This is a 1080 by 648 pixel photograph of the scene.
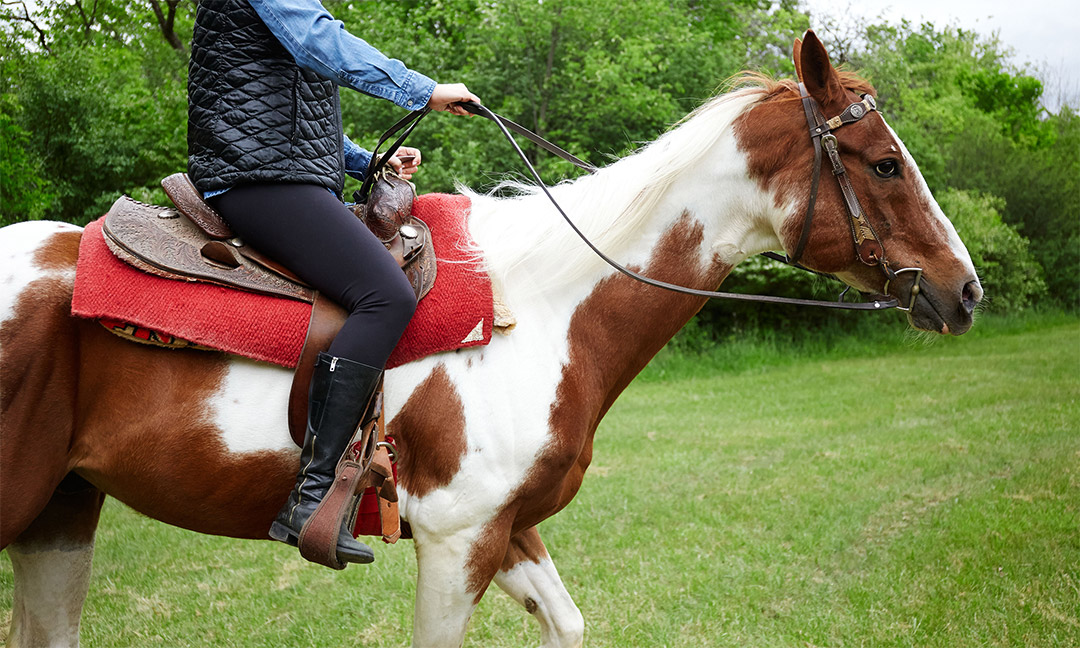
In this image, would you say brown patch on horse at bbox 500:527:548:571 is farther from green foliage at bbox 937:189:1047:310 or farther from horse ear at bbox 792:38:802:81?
green foliage at bbox 937:189:1047:310

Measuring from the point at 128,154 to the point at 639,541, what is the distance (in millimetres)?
10035

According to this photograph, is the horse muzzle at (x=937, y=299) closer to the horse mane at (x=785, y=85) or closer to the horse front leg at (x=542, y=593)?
the horse mane at (x=785, y=85)

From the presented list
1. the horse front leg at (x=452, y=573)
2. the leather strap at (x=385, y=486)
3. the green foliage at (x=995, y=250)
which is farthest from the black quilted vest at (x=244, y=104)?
the green foliage at (x=995, y=250)

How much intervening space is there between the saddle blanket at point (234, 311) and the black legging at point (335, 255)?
109 mm

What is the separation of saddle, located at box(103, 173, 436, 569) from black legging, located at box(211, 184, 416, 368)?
2.7 inches

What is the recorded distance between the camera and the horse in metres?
2.29

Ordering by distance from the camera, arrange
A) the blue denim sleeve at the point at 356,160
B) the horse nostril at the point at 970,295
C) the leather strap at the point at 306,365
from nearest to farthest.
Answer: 1. the leather strap at the point at 306,365
2. the horse nostril at the point at 970,295
3. the blue denim sleeve at the point at 356,160

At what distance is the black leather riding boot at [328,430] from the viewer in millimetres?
2227

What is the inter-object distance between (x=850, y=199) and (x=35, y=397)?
242 cm

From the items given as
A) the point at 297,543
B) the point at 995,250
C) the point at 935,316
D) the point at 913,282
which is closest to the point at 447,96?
the point at 297,543

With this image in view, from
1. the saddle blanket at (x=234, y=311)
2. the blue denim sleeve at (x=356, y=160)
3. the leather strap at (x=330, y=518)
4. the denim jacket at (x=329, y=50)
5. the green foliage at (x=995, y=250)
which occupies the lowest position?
the green foliage at (x=995, y=250)

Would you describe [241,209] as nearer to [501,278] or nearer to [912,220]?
[501,278]

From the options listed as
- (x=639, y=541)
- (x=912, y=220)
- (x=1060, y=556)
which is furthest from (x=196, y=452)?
(x=1060, y=556)

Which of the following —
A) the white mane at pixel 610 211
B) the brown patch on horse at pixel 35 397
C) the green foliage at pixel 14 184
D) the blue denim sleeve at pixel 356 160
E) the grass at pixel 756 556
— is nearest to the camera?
the brown patch on horse at pixel 35 397
